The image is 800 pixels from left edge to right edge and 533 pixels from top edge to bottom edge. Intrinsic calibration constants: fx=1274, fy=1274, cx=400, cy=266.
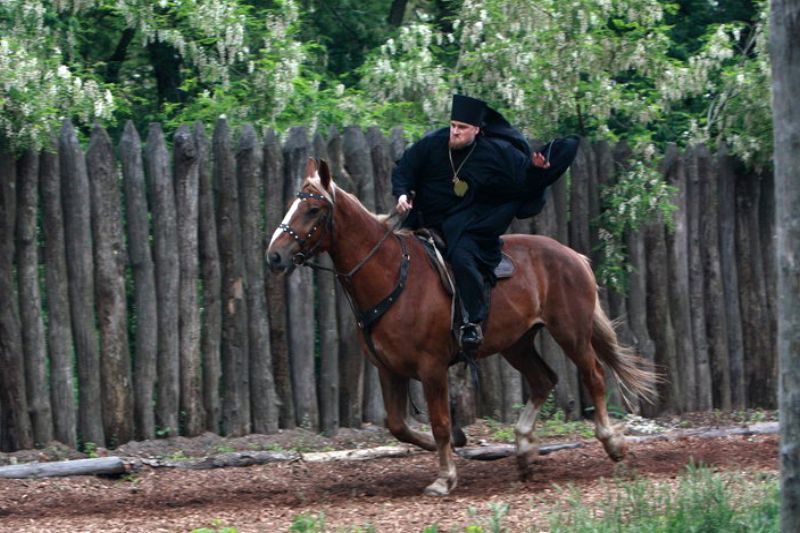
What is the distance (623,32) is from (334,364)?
4.78 m

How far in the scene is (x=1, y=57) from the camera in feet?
29.8

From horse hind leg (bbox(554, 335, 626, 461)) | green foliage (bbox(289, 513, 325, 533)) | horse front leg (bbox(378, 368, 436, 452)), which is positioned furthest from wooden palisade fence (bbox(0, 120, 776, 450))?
green foliage (bbox(289, 513, 325, 533))

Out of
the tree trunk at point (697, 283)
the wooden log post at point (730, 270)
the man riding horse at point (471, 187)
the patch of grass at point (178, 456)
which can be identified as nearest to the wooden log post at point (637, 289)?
the tree trunk at point (697, 283)

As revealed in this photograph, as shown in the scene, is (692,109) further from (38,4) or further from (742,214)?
(38,4)

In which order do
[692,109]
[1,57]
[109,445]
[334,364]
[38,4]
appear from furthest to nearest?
[692,109], [38,4], [334,364], [109,445], [1,57]

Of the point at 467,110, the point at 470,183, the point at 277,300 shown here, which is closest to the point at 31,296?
the point at 277,300

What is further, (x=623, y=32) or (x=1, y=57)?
(x=623, y=32)

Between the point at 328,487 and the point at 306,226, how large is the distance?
1847 millimetres

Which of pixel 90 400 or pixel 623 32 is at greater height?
pixel 623 32

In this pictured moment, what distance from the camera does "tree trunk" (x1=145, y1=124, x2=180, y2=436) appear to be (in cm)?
984

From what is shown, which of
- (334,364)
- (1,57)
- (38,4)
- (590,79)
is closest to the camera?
(1,57)

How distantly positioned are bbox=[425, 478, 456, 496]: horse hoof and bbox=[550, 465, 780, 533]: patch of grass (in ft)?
4.25

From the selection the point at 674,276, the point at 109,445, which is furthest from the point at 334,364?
the point at 674,276

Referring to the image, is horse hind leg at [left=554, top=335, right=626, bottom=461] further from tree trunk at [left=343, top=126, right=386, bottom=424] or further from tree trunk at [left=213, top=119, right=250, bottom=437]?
tree trunk at [left=213, top=119, right=250, bottom=437]
